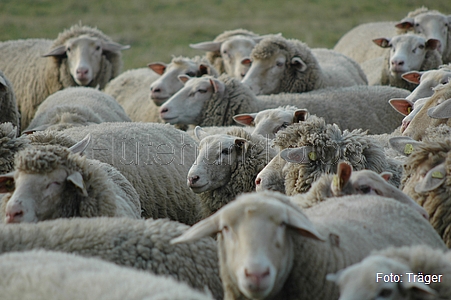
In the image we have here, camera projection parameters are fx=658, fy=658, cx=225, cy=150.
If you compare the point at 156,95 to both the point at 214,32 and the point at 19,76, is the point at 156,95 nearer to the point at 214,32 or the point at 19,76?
the point at 19,76

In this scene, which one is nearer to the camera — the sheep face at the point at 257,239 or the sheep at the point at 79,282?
the sheep at the point at 79,282

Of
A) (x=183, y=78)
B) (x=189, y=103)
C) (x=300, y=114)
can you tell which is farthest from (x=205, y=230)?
(x=183, y=78)

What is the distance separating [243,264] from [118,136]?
267cm

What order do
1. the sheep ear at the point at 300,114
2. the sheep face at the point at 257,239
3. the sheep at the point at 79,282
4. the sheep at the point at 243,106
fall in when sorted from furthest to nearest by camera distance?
the sheep at the point at 243,106
the sheep ear at the point at 300,114
the sheep face at the point at 257,239
the sheep at the point at 79,282

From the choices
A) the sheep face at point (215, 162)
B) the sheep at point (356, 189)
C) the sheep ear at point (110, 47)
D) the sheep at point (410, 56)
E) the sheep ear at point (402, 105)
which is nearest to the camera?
the sheep at point (356, 189)

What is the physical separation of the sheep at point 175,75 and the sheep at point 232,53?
0.50 metres

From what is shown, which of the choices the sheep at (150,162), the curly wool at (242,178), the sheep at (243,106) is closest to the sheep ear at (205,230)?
the curly wool at (242,178)

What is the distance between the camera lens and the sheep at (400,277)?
2266 mm

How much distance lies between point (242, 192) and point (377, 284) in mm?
2175

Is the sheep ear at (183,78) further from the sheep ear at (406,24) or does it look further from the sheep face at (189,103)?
the sheep ear at (406,24)

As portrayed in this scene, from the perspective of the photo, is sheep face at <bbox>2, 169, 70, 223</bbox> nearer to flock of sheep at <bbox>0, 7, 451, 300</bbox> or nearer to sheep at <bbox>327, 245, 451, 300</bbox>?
flock of sheep at <bbox>0, 7, 451, 300</bbox>

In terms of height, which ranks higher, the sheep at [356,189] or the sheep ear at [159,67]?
the sheep at [356,189]

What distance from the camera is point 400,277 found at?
2291mm

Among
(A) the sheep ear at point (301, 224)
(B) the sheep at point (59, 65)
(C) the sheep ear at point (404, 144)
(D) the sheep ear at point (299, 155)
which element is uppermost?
(A) the sheep ear at point (301, 224)
